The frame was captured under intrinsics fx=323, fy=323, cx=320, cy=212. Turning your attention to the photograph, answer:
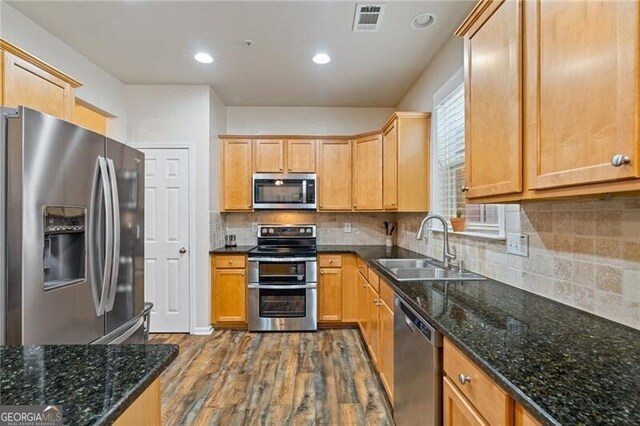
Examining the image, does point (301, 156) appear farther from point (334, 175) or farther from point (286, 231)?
point (286, 231)

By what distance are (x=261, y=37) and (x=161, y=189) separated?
2.10 metres

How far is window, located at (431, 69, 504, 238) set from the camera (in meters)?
2.25

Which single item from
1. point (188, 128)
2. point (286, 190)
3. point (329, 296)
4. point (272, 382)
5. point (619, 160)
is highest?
point (188, 128)

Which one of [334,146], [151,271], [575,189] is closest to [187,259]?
[151,271]

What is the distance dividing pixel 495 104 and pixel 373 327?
79.8 inches

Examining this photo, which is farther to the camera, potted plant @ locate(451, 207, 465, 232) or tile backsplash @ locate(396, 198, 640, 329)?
potted plant @ locate(451, 207, 465, 232)

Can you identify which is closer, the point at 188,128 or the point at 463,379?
the point at 463,379

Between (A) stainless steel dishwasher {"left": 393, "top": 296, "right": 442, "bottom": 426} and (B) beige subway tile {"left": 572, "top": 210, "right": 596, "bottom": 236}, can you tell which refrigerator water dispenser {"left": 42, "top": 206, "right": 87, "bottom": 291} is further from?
(B) beige subway tile {"left": 572, "top": 210, "right": 596, "bottom": 236}

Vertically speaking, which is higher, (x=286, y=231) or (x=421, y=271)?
(x=286, y=231)

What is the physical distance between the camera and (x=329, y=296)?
12.6 feet

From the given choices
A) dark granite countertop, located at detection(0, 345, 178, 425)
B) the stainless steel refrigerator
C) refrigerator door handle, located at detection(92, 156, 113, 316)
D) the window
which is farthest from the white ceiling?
dark granite countertop, located at detection(0, 345, 178, 425)

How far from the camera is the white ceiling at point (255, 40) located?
7.57 feet

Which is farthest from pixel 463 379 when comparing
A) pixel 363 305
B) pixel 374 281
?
pixel 363 305

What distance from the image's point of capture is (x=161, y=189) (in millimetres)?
A: 3754
